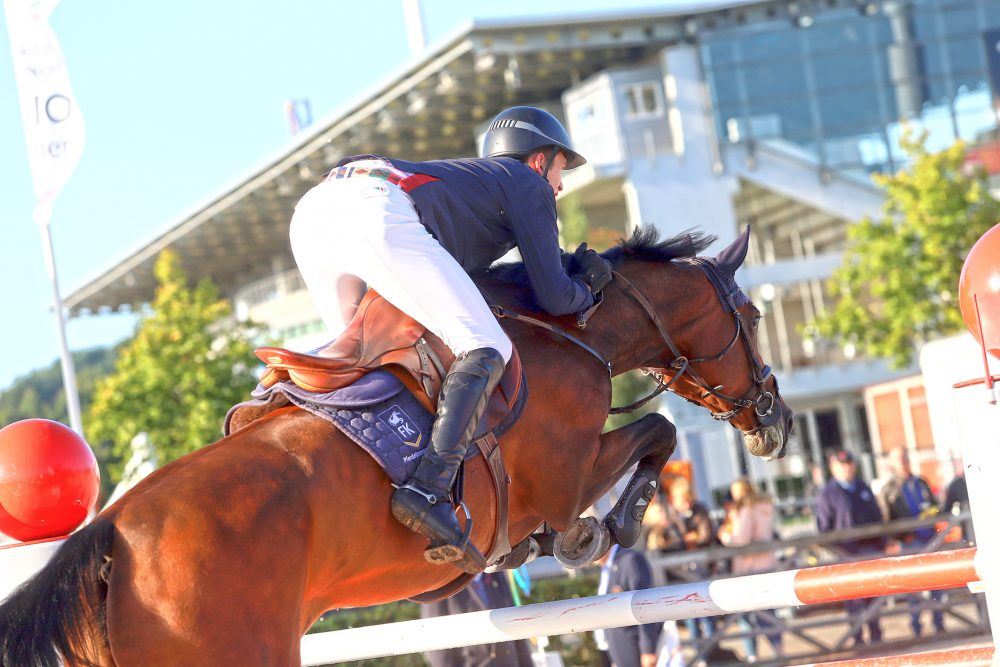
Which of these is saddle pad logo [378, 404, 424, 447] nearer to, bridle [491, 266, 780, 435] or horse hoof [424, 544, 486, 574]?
horse hoof [424, 544, 486, 574]

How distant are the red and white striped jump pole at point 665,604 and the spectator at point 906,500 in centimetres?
872

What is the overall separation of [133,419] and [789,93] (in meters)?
21.6

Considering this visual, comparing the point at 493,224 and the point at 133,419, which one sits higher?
the point at 493,224

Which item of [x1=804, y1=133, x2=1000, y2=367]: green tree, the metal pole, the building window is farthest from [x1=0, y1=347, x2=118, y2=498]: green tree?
the metal pole

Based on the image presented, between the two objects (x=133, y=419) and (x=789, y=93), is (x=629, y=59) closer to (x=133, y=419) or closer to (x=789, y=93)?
(x=789, y=93)

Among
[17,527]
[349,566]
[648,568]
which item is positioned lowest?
[648,568]

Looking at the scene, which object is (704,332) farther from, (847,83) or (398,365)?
(847,83)

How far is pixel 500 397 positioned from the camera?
3920mm

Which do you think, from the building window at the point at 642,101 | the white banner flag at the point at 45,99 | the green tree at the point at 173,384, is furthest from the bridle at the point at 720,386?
the building window at the point at 642,101

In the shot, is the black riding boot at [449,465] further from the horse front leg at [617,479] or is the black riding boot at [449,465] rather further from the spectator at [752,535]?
the spectator at [752,535]

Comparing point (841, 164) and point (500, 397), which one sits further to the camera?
point (841, 164)

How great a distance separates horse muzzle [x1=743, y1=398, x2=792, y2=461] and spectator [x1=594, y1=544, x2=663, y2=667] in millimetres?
2652

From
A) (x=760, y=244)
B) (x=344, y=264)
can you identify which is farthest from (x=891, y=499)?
(x=760, y=244)

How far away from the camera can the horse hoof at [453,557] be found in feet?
11.6
